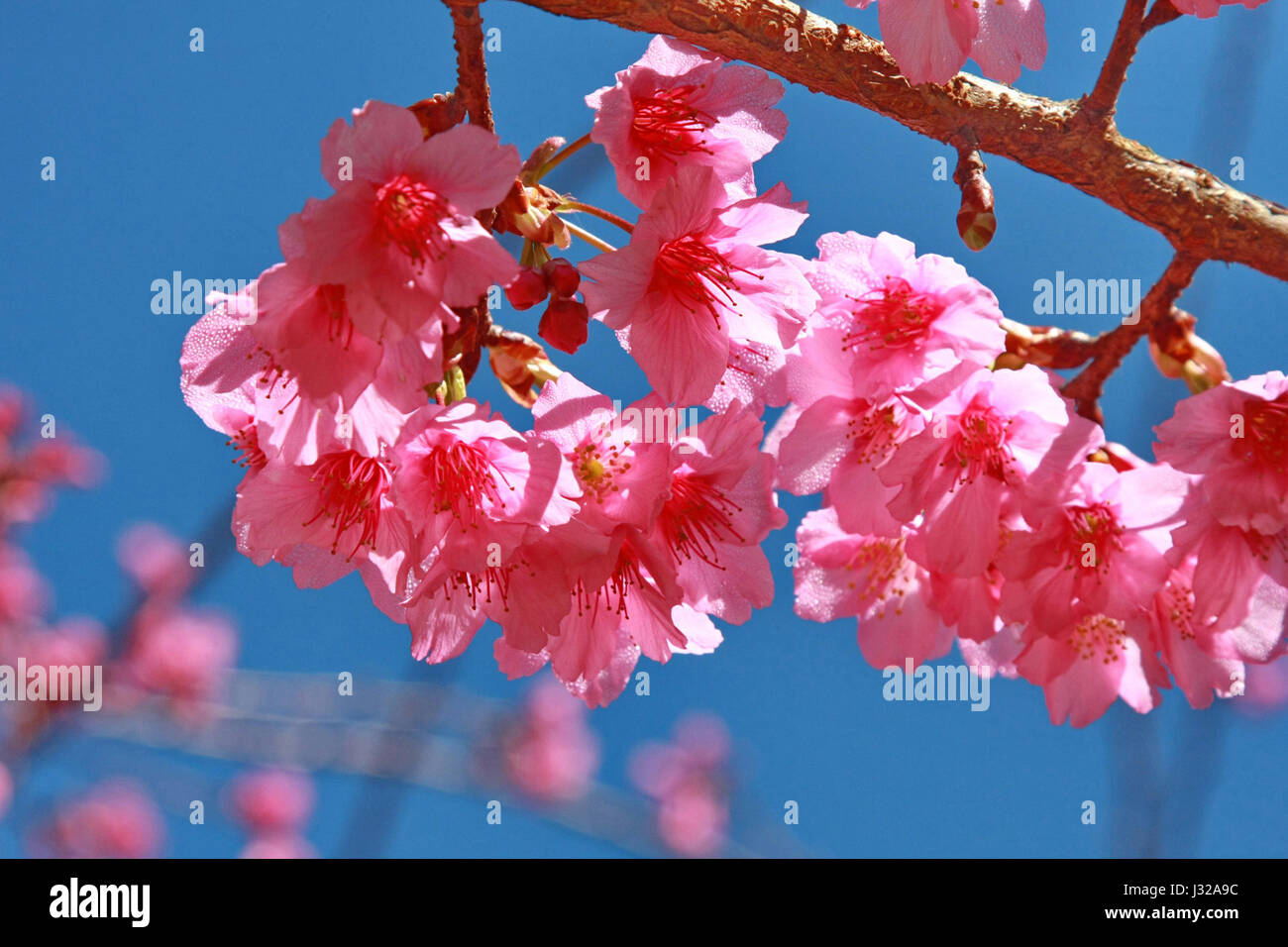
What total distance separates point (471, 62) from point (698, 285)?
0.38 metres

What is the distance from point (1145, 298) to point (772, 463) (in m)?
0.64

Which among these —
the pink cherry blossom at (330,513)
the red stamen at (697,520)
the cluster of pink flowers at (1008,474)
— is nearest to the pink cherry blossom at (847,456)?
the cluster of pink flowers at (1008,474)

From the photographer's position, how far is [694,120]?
48.9 inches

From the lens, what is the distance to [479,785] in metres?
4.59

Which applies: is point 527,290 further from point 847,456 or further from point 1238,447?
point 1238,447

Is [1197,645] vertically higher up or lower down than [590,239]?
lower down

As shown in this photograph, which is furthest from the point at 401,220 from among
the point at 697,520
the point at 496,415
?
the point at 697,520

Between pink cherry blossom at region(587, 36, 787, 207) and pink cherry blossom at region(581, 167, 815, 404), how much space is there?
0.19ft

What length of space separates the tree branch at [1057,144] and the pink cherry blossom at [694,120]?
0.24 ft

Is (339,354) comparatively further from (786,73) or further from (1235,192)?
(1235,192)

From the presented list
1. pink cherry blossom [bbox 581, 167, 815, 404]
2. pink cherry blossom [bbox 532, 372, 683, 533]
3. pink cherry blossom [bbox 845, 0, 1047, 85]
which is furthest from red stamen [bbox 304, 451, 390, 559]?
pink cherry blossom [bbox 845, 0, 1047, 85]

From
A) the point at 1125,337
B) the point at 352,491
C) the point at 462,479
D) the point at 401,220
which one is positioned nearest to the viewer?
the point at 401,220

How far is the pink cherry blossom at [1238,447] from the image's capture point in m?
1.26

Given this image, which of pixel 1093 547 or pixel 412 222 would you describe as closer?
pixel 412 222
